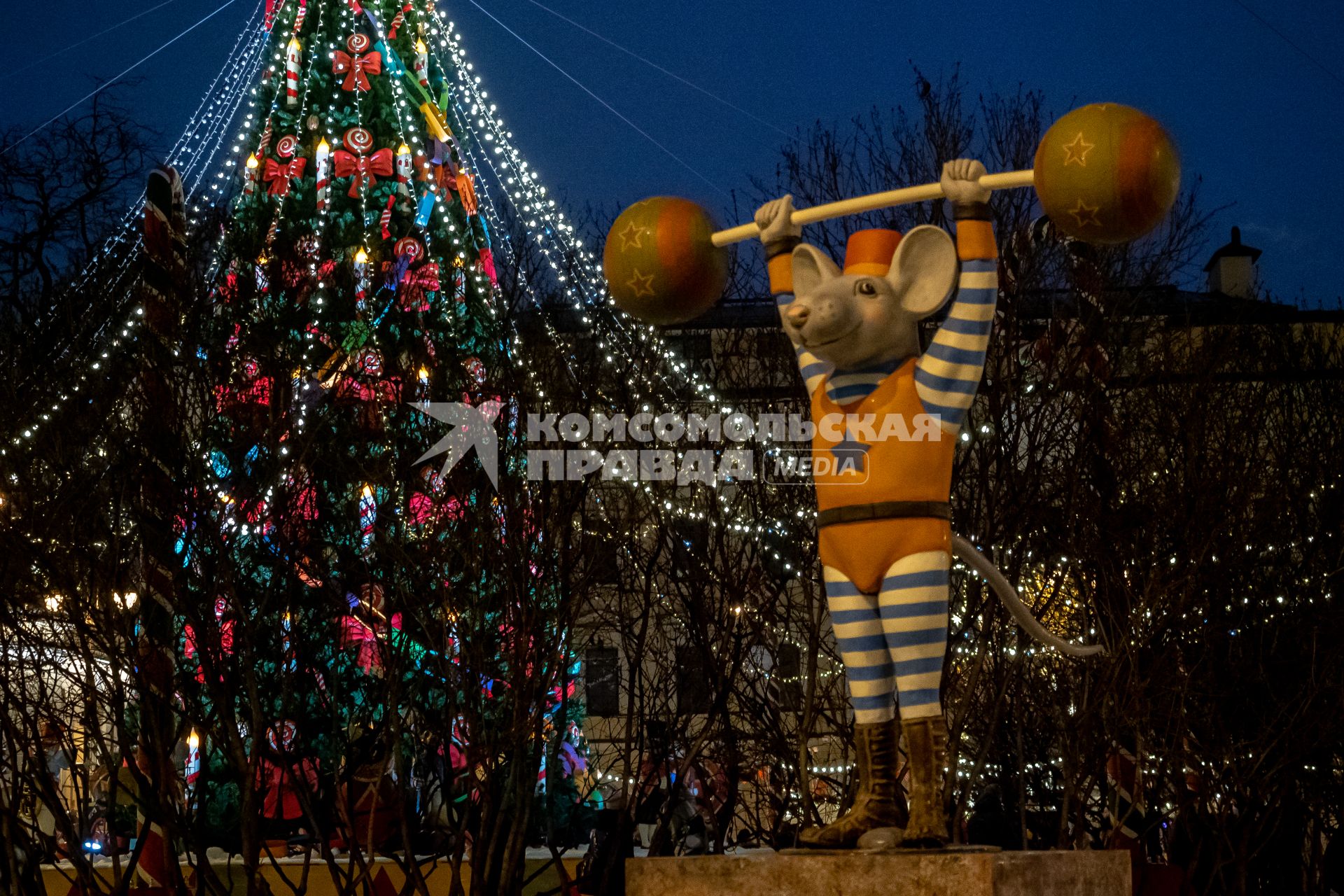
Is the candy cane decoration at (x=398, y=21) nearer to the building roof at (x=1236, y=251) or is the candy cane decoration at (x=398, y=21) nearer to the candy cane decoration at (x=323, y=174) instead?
the candy cane decoration at (x=323, y=174)

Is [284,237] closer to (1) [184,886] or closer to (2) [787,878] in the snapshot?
(1) [184,886]

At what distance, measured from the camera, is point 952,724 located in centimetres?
924

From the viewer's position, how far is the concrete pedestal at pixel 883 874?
13.6ft

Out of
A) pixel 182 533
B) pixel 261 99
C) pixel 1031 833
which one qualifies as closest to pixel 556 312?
pixel 261 99

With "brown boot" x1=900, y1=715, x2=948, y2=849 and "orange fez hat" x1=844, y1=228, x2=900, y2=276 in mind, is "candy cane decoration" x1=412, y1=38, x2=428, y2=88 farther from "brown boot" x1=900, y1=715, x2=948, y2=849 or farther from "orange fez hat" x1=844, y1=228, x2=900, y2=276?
"brown boot" x1=900, y1=715, x2=948, y2=849

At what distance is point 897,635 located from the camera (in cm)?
464

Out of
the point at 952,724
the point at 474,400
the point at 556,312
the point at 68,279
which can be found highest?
the point at 68,279

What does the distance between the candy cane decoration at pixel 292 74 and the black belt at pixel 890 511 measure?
6847mm

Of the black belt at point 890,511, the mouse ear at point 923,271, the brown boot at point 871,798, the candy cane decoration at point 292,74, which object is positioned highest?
the candy cane decoration at point 292,74

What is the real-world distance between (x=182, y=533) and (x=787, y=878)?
4.81m

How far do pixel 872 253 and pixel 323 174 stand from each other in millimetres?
6003

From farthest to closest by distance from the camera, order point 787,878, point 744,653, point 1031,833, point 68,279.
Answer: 1. point 68,279
2. point 1031,833
3. point 744,653
4. point 787,878

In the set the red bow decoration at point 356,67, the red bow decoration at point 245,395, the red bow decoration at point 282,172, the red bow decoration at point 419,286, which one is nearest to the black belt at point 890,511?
the red bow decoration at point 245,395

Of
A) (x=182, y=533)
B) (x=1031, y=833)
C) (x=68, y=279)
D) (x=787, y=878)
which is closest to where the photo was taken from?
(x=787, y=878)
